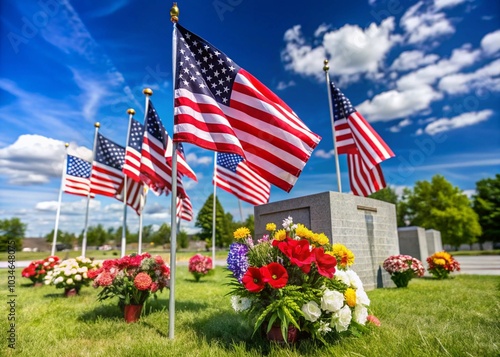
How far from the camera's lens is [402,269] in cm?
927

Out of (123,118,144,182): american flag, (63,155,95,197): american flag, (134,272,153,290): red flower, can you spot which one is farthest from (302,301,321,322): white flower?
(63,155,95,197): american flag

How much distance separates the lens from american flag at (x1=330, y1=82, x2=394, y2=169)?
315 inches

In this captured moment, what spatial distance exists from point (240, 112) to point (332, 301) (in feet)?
10.3

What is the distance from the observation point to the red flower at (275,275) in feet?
11.1

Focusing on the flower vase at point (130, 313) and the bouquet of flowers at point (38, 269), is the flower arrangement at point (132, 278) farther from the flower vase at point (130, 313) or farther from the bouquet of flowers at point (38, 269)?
the bouquet of flowers at point (38, 269)

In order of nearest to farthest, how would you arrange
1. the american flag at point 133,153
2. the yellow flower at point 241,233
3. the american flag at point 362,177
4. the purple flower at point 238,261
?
the purple flower at point 238,261 < the yellow flower at point 241,233 < the american flag at point 362,177 < the american flag at point 133,153

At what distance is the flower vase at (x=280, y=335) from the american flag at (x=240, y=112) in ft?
6.71

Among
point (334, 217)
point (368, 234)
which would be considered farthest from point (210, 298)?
point (368, 234)

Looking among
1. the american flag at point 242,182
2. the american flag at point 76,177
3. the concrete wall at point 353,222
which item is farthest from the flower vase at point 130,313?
the american flag at point 76,177

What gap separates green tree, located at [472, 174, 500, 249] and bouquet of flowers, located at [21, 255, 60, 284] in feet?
164

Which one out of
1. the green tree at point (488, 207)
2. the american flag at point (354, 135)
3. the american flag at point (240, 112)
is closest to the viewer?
the american flag at point (240, 112)

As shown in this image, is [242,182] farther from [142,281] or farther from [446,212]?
[446,212]

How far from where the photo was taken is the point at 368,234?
9.52 metres

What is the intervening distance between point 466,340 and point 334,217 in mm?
4783
